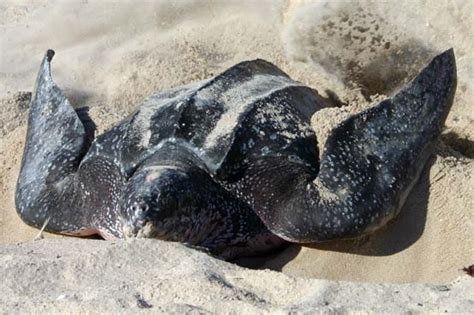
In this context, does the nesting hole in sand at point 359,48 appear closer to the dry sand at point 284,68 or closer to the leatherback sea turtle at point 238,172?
the dry sand at point 284,68

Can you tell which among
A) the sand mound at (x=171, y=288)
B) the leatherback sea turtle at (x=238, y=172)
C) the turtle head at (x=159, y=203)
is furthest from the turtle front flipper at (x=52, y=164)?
the sand mound at (x=171, y=288)

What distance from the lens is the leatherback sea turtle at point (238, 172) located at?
2.46 m

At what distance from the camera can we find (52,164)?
2844 mm

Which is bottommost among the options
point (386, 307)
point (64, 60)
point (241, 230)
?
point (64, 60)

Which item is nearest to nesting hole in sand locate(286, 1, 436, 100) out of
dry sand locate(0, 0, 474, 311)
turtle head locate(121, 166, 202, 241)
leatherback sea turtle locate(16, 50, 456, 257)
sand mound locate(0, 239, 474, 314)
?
dry sand locate(0, 0, 474, 311)

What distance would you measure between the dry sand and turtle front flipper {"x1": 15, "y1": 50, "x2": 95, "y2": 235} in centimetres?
10

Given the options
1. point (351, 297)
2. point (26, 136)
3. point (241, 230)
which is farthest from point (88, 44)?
point (351, 297)

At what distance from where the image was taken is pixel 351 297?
6.33 ft

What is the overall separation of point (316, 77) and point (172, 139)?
3.50 ft

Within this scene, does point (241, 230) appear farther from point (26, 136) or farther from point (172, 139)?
point (26, 136)

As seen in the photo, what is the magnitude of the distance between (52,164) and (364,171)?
0.96m

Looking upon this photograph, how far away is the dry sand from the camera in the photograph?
97.5 inches

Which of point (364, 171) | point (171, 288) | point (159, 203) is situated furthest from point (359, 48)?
point (171, 288)

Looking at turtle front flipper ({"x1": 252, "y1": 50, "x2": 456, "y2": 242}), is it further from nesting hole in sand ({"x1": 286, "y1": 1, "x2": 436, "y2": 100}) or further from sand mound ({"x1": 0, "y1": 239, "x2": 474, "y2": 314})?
nesting hole in sand ({"x1": 286, "y1": 1, "x2": 436, "y2": 100})
